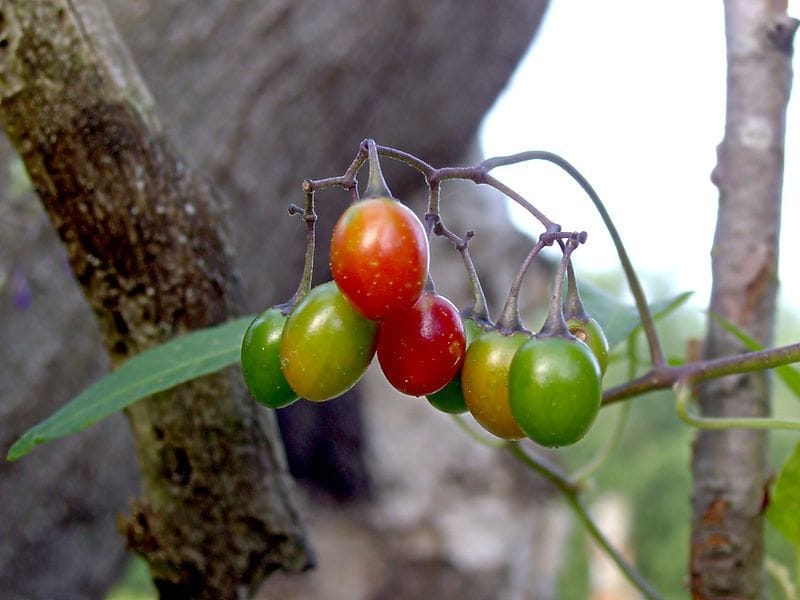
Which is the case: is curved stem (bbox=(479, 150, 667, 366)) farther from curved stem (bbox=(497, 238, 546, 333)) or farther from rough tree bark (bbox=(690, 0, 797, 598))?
rough tree bark (bbox=(690, 0, 797, 598))

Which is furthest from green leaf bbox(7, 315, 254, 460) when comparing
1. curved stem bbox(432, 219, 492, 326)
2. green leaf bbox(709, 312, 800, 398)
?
green leaf bbox(709, 312, 800, 398)

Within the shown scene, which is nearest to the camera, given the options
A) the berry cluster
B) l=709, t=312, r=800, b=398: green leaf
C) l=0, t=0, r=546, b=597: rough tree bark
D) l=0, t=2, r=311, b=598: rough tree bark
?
the berry cluster

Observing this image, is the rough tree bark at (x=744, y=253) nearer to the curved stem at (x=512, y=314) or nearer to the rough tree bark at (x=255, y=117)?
the curved stem at (x=512, y=314)

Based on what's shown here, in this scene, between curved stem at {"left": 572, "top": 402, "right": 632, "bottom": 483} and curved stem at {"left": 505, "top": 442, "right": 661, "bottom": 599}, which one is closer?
curved stem at {"left": 505, "top": 442, "right": 661, "bottom": 599}

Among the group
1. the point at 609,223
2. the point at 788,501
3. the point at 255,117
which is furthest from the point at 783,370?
the point at 255,117

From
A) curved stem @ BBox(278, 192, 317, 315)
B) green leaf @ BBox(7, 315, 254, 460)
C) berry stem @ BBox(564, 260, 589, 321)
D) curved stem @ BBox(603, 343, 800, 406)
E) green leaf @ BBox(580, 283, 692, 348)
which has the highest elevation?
curved stem @ BBox(278, 192, 317, 315)

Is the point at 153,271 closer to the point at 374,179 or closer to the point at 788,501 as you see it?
the point at 374,179
